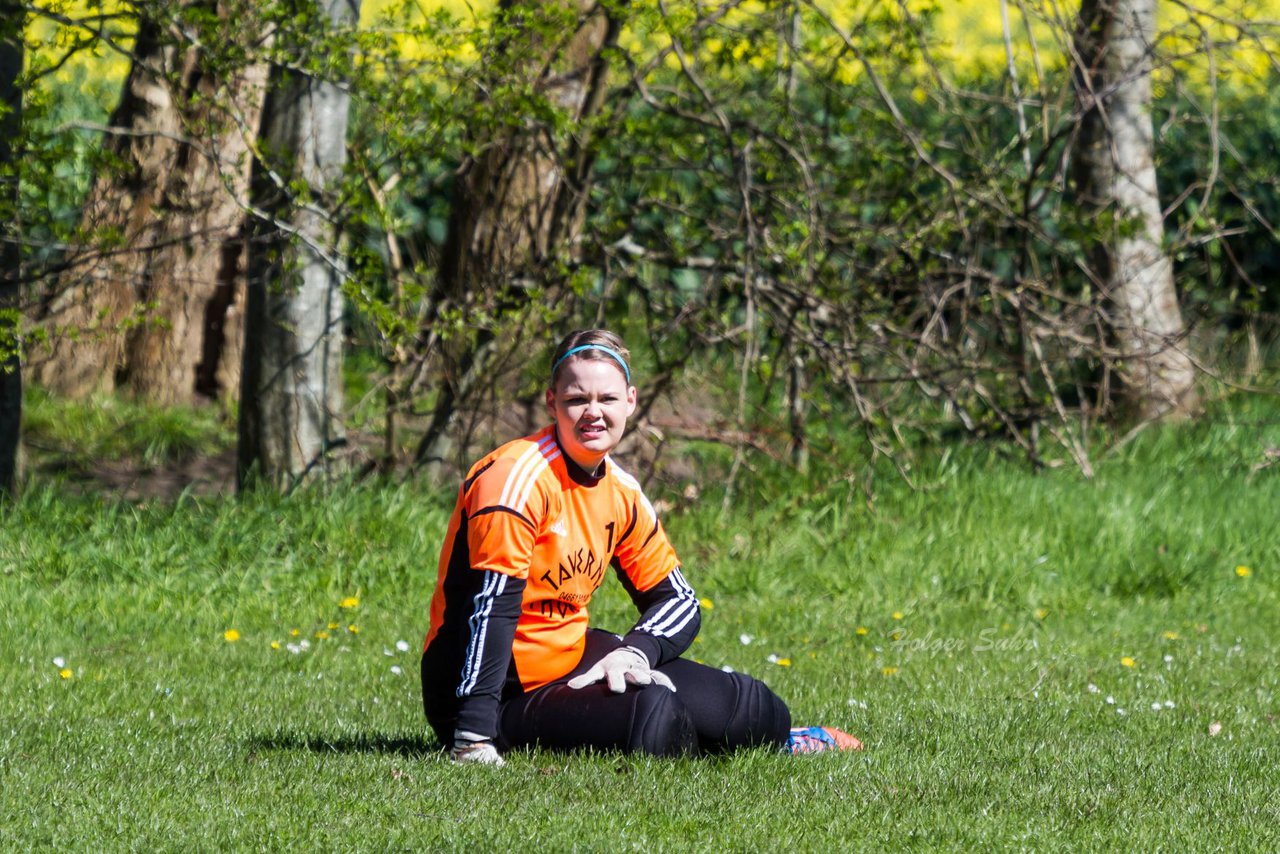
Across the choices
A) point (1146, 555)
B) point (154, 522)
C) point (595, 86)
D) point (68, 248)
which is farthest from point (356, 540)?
point (1146, 555)

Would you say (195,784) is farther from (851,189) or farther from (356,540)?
(851,189)

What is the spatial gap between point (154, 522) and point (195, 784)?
3.80 metres

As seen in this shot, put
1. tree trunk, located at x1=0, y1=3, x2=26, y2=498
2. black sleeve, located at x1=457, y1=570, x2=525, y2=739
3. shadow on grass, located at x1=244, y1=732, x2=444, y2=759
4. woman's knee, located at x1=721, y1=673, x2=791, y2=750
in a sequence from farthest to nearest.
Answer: tree trunk, located at x1=0, y1=3, x2=26, y2=498 < shadow on grass, located at x1=244, y1=732, x2=444, y2=759 < woman's knee, located at x1=721, y1=673, x2=791, y2=750 < black sleeve, located at x1=457, y1=570, x2=525, y2=739

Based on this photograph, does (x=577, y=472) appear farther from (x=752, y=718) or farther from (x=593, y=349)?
(x=752, y=718)

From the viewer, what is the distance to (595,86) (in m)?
8.10

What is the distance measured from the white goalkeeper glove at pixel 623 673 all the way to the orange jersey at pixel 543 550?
132 millimetres

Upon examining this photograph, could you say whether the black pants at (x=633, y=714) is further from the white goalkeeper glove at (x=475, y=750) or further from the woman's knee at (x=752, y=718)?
the white goalkeeper glove at (x=475, y=750)

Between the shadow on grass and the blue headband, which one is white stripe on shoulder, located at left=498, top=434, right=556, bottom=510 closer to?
the blue headband

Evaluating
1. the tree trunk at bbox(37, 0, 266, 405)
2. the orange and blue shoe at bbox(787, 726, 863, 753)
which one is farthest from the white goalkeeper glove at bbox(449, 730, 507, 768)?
the tree trunk at bbox(37, 0, 266, 405)

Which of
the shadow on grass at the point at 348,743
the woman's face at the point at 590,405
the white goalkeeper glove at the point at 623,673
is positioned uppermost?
the woman's face at the point at 590,405

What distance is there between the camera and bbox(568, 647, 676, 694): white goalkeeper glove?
3.98m

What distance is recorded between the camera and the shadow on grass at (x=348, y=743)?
434cm

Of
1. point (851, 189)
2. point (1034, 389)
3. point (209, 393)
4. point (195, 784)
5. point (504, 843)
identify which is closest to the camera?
point (504, 843)

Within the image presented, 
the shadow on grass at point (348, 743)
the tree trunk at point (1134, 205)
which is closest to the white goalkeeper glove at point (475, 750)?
the shadow on grass at point (348, 743)
